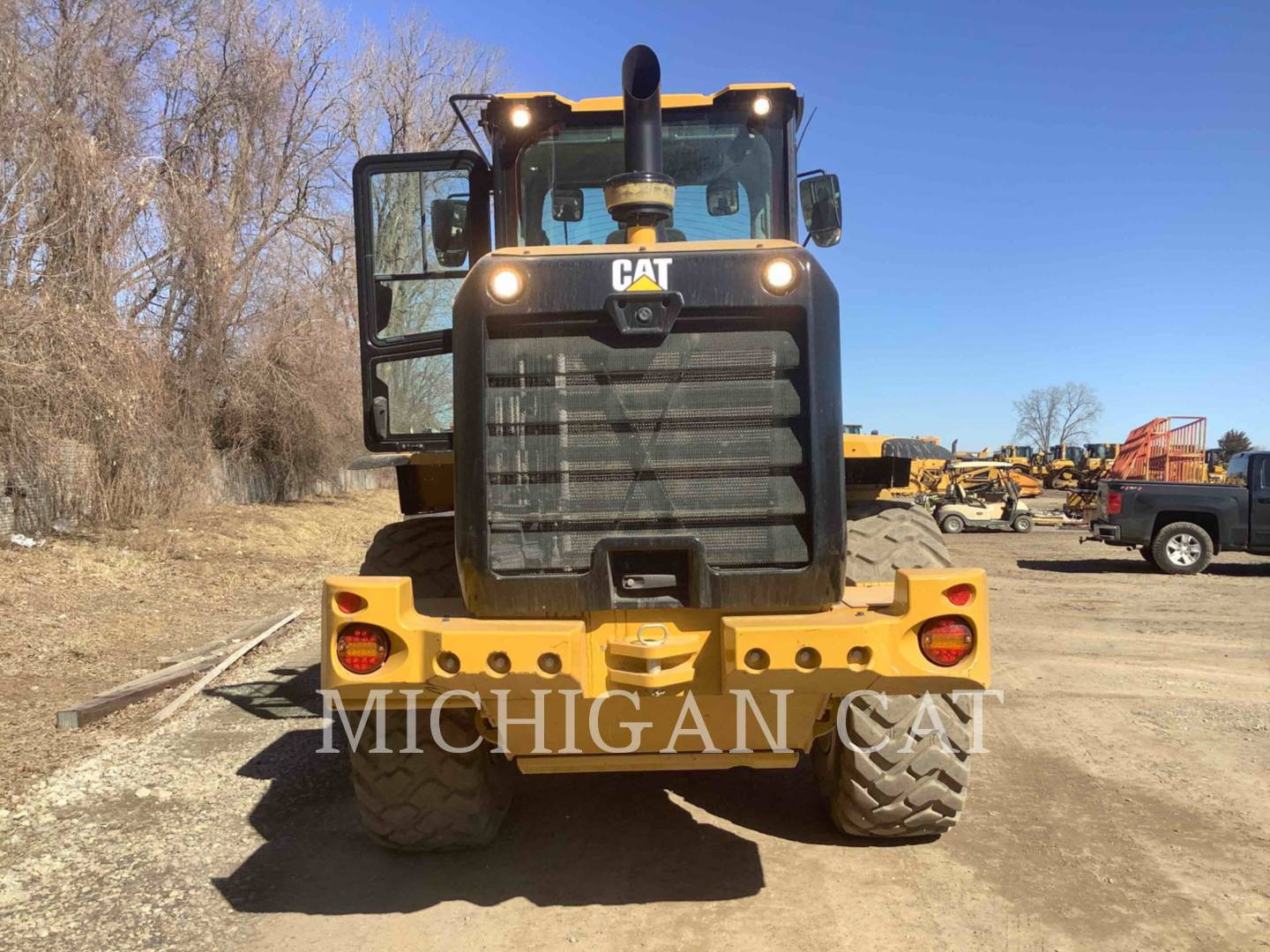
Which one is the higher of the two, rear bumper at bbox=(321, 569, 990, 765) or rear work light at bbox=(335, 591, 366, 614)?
rear work light at bbox=(335, 591, 366, 614)

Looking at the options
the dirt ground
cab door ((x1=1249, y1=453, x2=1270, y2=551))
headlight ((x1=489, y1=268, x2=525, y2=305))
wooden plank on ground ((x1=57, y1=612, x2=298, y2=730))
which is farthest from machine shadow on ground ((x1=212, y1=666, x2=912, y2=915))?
cab door ((x1=1249, y1=453, x2=1270, y2=551))

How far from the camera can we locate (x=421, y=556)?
4.27m

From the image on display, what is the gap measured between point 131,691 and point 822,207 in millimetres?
5475

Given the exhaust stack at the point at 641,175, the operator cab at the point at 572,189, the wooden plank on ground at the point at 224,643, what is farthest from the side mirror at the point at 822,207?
the wooden plank on ground at the point at 224,643

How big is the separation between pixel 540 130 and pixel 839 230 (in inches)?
59.2

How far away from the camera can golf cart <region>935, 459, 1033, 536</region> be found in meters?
23.7

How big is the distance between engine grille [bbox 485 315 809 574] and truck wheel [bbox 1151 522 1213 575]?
44.6 feet

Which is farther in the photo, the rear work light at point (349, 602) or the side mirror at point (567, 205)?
the side mirror at point (567, 205)

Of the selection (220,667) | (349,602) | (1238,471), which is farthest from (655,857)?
(1238,471)

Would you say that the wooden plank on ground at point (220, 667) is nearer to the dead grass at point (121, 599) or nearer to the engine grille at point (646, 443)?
the dead grass at point (121, 599)

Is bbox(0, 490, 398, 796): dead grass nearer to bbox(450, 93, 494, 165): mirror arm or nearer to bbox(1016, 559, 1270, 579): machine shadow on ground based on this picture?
bbox(450, 93, 494, 165): mirror arm

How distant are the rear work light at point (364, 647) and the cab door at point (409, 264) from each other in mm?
1176

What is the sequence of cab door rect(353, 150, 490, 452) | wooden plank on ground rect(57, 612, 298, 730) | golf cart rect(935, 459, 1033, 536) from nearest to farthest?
cab door rect(353, 150, 490, 452) → wooden plank on ground rect(57, 612, 298, 730) → golf cart rect(935, 459, 1033, 536)

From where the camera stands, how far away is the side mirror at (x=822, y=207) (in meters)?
4.74
